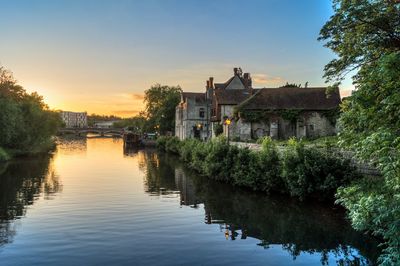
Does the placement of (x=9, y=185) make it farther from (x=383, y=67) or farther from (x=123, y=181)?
(x=383, y=67)

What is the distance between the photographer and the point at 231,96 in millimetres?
52500

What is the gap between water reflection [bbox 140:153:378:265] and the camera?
1517 centimetres

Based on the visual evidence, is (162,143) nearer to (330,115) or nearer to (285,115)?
(285,115)

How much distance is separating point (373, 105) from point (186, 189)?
2049 centimetres

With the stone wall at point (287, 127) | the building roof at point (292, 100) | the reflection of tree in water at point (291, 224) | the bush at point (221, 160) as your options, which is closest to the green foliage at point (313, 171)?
the reflection of tree in water at point (291, 224)

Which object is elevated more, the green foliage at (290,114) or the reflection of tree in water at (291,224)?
the green foliage at (290,114)

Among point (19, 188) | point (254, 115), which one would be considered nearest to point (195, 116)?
point (254, 115)

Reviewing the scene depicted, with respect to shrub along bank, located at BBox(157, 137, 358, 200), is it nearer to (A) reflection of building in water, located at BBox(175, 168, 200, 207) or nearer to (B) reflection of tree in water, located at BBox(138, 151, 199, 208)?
(A) reflection of building in water, located at BBox(175, 168, 200, 207)

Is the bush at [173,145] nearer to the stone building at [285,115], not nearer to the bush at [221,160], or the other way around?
the stone building at [285,115]

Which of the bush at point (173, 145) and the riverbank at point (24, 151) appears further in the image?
the bush at point (173, 145)

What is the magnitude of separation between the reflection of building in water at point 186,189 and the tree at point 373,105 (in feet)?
42.0

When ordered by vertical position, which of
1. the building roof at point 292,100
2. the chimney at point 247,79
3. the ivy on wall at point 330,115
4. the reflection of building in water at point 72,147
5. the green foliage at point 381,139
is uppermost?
the chimney at point 247,79

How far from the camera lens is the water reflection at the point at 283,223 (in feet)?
49.8

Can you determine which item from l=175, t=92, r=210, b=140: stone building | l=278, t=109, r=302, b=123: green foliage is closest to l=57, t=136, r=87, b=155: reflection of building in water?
l=175, t=92, r=210, b=140: stone building
